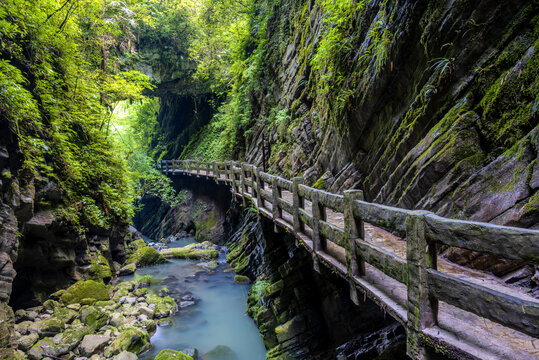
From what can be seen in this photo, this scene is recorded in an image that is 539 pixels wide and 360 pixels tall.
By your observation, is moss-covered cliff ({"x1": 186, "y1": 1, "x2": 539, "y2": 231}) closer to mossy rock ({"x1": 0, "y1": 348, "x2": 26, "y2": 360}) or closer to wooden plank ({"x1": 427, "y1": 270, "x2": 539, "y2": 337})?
wooden plank ({"x1": 427, "y1": 270, "x2": 539, "y2": 337})

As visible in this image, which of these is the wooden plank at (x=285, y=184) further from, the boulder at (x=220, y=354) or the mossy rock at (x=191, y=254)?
the mossy rock at (x=191, y=254)

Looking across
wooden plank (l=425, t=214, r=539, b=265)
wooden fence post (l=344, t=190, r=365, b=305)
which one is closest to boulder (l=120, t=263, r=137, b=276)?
wooden fence post (l=344, t=190, r=365, b=305)

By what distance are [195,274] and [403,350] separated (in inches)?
410

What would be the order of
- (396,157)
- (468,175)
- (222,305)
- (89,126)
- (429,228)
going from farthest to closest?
(89,126)
(222,305)
(396,157)
(468,175)
(429,228)

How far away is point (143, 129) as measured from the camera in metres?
31.8

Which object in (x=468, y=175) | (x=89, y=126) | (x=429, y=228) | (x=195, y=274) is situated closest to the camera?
(x=429, y=228)

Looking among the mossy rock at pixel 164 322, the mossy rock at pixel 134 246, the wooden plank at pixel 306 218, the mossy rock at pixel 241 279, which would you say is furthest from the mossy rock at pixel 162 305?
the wooden plank at pixel 306 218

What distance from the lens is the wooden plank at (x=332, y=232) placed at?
427 cm

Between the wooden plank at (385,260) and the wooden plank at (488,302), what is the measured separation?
38 cm

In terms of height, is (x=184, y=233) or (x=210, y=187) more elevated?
(x=210, y=187)

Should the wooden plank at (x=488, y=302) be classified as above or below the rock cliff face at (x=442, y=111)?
below

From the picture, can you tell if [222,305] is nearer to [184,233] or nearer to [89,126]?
[89,126]

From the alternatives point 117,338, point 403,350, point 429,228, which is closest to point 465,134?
point 429,228

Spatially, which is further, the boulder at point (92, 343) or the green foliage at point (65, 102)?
the green foliage at point (65, 102)
